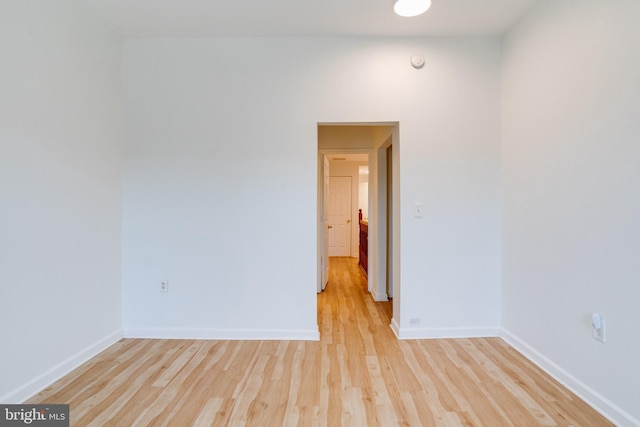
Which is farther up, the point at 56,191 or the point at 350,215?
the point at 56,191

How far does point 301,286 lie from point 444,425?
141 cm

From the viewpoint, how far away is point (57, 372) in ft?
6.24

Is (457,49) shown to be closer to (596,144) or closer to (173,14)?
(596,144)

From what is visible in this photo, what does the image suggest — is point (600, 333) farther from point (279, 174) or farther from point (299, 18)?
point (299, 18)

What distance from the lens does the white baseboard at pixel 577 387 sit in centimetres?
148

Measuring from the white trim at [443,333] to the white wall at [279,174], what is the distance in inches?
0.7

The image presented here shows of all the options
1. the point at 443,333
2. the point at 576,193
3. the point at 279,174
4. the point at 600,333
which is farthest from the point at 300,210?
the point at 600,333

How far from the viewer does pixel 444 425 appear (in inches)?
58.2

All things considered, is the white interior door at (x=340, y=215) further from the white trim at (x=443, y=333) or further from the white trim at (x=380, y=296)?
the white trim at (x=443, y=333)

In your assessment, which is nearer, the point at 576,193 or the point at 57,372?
the point at 576,193

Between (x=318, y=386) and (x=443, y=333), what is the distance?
130 cm

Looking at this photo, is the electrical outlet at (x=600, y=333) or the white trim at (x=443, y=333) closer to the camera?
the electrical outlet at (x=600, y=333)

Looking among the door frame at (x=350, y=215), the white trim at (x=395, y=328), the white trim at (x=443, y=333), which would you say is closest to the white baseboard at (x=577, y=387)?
the white trim at (x=443, y=333)

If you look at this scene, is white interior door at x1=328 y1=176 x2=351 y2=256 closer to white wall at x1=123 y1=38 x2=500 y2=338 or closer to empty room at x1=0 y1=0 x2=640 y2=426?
empty room at x1=0 y1=0 x2=640 y2=426
